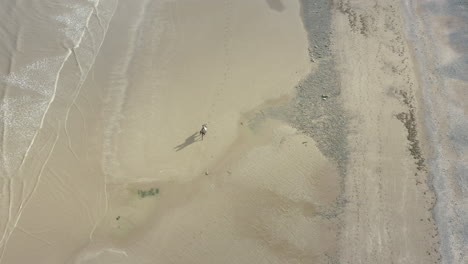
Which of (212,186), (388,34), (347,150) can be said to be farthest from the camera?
(388,34)

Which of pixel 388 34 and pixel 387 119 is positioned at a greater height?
pixel 388 34

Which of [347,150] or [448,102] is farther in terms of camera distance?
[448,102]

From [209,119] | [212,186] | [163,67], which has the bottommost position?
[212,186]

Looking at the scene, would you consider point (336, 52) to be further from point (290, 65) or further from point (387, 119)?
point (387, 119)

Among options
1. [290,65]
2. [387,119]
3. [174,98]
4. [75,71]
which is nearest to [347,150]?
[387,119]

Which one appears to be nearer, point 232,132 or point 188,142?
point 188,142

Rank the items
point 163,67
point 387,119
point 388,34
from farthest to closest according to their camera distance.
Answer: point 388,34 < point 163,67 < point 387,119

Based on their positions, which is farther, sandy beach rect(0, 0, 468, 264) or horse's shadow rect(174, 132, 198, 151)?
horse's shadow rect(174, 132, 198, 151)

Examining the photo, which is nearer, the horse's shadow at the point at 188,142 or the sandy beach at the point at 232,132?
the sandy beach at the point at 232,132
